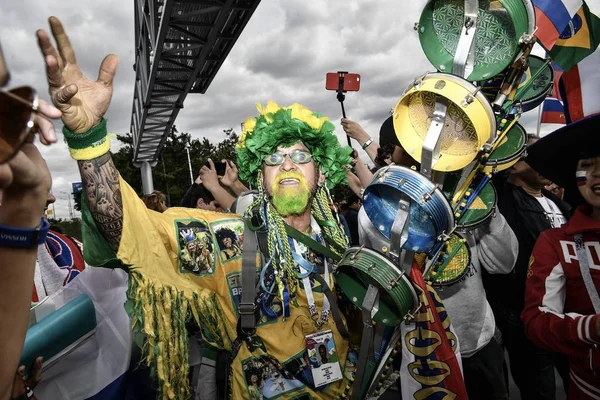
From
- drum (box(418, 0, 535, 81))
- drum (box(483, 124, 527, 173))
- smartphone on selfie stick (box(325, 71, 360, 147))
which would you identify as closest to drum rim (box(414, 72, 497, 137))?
drum (box(418, 0, 535, 81))

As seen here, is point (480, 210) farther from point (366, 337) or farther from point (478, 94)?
point (366, 337)

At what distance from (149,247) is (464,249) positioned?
146 cm

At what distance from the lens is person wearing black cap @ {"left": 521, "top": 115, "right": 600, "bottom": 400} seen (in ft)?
5.51

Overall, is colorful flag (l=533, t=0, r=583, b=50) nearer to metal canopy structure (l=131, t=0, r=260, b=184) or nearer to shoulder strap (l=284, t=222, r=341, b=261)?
shoulder strap (l=284, t=222, r=341, b=261)

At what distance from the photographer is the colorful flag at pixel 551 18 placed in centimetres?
163

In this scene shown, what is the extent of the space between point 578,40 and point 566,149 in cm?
48

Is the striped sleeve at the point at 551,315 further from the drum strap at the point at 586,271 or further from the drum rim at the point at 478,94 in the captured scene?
the drum rim at the point at 478,94

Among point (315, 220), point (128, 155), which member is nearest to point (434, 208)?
point (315, 220)

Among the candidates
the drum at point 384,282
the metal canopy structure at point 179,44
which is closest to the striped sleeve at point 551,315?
the drum at point 384,282

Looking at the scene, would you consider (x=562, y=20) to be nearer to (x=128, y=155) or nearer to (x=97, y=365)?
(x=97, y=365)

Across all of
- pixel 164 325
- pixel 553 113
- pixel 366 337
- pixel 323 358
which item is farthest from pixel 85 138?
pixel 553 113

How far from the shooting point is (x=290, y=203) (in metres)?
2.14

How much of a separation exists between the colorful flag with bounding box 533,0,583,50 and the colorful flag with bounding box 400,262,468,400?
41.5 inches

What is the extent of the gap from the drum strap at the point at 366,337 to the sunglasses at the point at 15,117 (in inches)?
47.1
